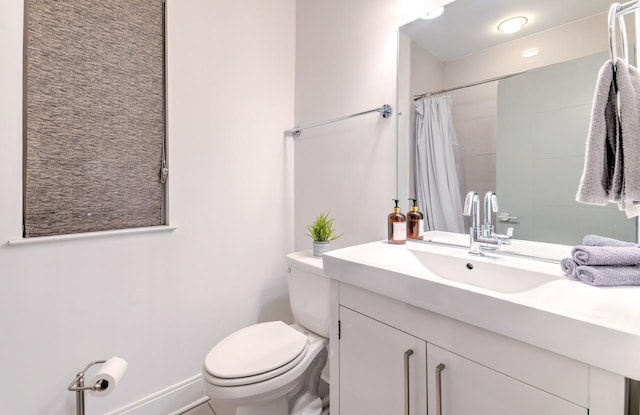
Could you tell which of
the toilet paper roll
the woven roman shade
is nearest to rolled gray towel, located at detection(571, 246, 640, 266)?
the toilet paper roll

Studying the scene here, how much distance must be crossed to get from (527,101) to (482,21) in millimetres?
395

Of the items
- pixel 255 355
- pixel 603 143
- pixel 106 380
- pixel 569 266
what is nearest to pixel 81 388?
pixel 106 380

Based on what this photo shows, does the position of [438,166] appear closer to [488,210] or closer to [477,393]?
[488,210]

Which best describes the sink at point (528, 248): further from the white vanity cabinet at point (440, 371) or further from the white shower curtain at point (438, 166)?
the white vanity cabinet at point (440, 371)

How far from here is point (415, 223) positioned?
1.35 metres

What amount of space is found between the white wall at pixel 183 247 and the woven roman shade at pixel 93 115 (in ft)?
0.18

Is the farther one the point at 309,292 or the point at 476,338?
the point at 309,292

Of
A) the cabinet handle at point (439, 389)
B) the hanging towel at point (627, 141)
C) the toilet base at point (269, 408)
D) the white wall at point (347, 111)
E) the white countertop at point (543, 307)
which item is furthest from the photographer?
the white wall at point (347, 111)

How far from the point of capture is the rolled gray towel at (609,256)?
0.73 meters

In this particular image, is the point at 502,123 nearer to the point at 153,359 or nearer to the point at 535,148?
the point at 535,148

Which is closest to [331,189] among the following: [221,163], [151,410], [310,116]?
[310,116]

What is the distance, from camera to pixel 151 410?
1.39 meters

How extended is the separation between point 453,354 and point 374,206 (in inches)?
33.4

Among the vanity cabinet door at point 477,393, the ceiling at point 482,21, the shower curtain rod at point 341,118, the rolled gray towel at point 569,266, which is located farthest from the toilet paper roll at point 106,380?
the ceiling at point 482,21
